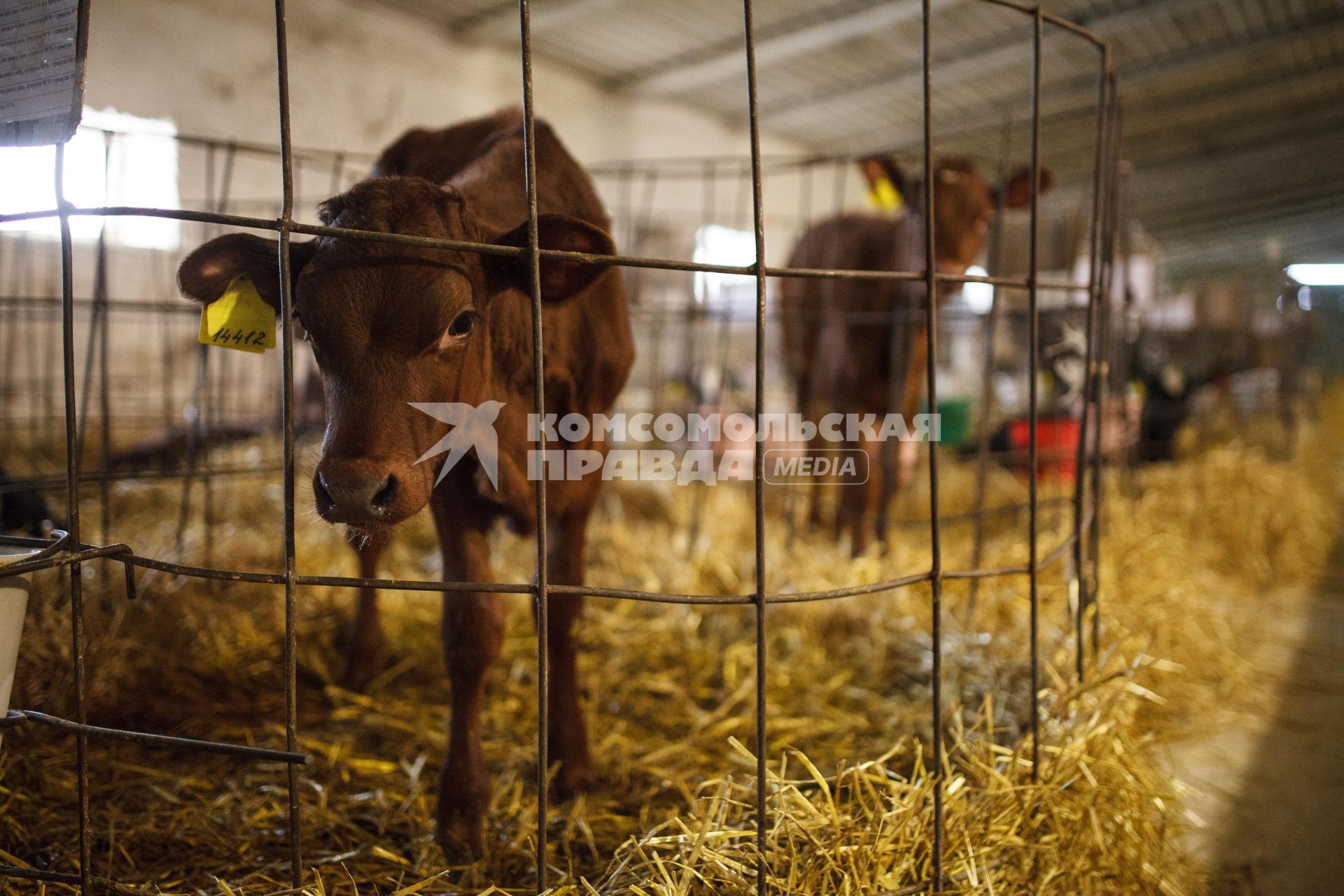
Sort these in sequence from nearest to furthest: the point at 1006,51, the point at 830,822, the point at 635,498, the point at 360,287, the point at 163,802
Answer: the point at 360,287
the point at 830,822
the point at 163,802
the point at 635,498
the point at 1006,51

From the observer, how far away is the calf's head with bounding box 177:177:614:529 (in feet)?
5.28

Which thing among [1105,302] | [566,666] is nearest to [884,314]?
[1105,302]

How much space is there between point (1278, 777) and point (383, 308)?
3.20 m

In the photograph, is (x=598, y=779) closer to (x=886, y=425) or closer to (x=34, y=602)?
(x=34, y=602)

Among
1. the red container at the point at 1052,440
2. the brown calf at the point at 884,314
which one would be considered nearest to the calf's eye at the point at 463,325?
the brown calf at the point at 884,314

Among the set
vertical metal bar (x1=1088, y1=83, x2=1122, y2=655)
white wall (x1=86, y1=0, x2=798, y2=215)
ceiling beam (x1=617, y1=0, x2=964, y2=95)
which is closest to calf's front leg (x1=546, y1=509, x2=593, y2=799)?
vertical metal bar (x1=1088, y1=83, x2=1122, y2=655)

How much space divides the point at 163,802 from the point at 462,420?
148cm

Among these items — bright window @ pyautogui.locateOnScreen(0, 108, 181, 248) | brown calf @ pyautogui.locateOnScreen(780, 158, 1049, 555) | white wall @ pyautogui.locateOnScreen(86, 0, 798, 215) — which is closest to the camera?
brown calf @ pyautogui.locateOnScreen(780, 158, 1049, 555)

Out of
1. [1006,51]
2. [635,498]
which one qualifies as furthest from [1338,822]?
[1006,51]

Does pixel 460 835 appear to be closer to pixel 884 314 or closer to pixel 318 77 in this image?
pixel 884 314

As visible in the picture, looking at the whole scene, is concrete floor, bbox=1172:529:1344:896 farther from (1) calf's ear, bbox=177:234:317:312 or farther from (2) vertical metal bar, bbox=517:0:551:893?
(1) calf's ear, bbox=177:234:317:312

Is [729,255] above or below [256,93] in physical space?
below

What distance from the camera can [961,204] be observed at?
15.5 feet

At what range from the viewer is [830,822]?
5.84ft
